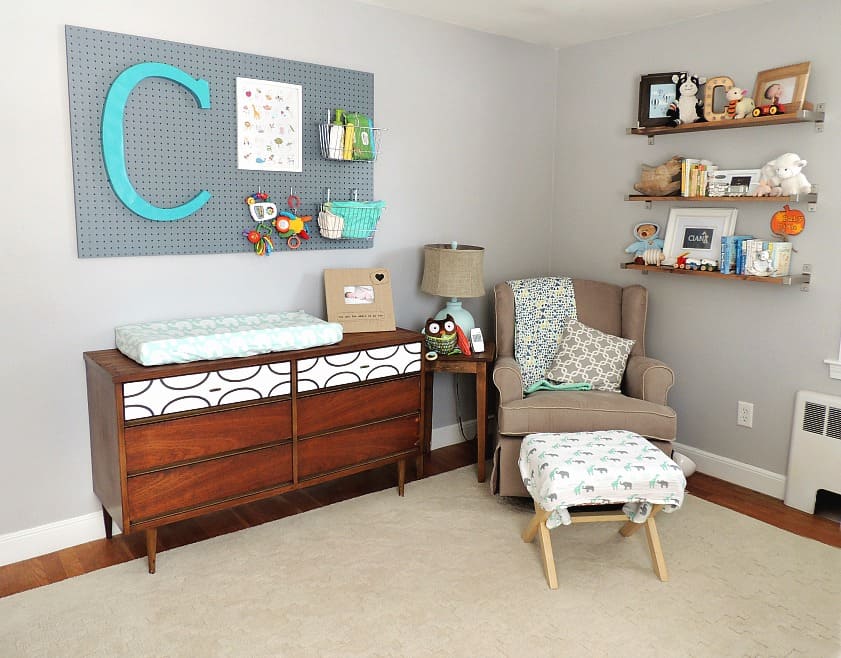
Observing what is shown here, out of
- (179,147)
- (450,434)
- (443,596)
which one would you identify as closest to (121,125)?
(179,147)

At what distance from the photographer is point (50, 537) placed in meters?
2.67

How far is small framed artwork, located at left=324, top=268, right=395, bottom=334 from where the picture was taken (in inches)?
125

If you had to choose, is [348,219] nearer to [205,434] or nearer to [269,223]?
[269,223]

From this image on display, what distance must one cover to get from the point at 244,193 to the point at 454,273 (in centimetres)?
105

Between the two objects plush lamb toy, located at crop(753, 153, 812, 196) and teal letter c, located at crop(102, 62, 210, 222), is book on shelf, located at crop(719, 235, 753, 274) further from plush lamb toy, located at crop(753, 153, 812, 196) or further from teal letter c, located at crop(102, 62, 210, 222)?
teal letter c, located at crop(102, 62, 210, 222)

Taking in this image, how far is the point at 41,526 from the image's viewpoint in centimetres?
265

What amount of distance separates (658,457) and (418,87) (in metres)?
2.12

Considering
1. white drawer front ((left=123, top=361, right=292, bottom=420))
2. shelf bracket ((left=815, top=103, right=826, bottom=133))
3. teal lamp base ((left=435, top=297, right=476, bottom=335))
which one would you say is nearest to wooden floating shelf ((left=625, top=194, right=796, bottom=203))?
shelf bracket ((left=815, top=103, right=826, bottom=133))

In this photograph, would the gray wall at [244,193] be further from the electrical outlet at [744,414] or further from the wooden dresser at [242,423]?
the electrical outlet at [744,414]

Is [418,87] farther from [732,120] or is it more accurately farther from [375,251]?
[732,120]

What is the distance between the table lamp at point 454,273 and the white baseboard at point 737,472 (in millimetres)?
1367

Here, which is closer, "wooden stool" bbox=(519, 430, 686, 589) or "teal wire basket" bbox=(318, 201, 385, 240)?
"wooden stool" bbox=(519, 430, 686, 589)

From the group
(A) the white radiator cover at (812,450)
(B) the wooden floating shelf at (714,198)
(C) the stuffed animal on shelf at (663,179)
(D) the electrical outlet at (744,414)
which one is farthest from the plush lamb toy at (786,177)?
(D) the electrical outlet at (744,414)

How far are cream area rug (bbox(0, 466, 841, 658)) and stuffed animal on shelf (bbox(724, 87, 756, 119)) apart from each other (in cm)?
182
